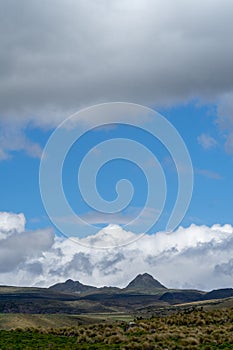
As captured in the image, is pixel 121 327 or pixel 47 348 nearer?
pixel 47 348

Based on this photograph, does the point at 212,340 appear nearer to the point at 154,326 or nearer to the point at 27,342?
the point at 154,326

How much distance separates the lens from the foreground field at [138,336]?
184 ft

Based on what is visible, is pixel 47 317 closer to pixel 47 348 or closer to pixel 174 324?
pixel 174 324

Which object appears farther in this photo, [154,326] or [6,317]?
[6,317]

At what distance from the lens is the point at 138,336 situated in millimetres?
63344

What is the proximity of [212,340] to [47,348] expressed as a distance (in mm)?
18946

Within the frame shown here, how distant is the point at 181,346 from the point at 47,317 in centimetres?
9343

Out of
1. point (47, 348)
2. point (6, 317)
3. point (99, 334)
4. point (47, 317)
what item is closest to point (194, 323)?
point (99, 334)

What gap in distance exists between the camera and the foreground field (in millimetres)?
56219

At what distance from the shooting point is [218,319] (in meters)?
79.6

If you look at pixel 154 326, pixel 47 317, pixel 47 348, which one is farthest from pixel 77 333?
pixel 47 317

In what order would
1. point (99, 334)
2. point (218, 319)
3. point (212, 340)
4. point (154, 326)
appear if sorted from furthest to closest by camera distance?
point (218, 319) < point (154, 326) < point (99, 334) < point (212, 340)

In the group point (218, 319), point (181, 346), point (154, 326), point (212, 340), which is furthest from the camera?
point (218, 319)

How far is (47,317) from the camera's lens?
141 m
